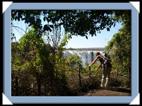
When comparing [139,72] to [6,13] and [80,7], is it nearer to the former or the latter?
[80,7]

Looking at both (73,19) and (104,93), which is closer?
(104,93)

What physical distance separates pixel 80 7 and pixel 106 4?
0.49m

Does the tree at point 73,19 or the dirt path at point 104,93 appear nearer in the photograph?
the dirt path at point 104,93

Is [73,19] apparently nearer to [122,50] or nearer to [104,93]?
[122,50]

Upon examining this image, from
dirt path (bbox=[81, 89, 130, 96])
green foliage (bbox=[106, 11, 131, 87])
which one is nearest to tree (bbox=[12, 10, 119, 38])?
green foliage (bbox=[106, 11, 131, 87])

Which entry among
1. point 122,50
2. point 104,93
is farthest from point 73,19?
point 104,93

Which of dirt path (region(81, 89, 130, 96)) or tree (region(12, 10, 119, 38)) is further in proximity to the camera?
tree (region(12, 10, 119, 38))

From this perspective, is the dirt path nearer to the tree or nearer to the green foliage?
the green foliage

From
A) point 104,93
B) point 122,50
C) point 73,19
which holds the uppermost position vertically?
point 73,19

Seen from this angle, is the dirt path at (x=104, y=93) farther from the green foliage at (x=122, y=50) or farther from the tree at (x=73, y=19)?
the tree at (x=73, y=19)

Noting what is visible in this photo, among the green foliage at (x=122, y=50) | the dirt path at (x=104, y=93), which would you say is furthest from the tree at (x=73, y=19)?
the dirt path at (x=104, y=93)

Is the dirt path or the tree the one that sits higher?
the tree

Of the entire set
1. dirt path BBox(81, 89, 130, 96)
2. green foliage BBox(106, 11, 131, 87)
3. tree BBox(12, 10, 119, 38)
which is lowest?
dirt path BBox(81, 89, 130, 96)

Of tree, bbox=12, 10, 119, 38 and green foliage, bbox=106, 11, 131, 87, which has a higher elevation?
tree, bbox=12, 10, 119, 38
